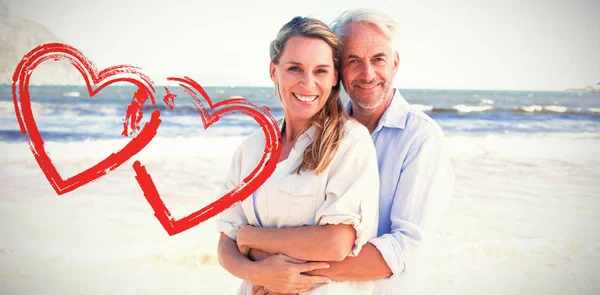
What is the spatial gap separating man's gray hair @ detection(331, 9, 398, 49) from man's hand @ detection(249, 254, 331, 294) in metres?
1.06

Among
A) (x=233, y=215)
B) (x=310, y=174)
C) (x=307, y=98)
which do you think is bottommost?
(x=233, y=215)

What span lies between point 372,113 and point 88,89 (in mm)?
2111

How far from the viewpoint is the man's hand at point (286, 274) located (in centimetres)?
177

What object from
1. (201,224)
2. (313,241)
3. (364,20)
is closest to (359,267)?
(313,241)

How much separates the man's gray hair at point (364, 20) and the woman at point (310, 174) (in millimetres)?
304

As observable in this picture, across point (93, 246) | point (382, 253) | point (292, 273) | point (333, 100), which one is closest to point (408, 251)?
point (382, 253)

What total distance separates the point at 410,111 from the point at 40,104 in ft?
60.0

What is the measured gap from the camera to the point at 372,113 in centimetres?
242

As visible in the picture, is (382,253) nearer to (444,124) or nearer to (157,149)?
(157,149)

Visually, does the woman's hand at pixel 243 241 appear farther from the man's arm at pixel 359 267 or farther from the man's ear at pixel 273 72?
the man's ear at pixel 273 72

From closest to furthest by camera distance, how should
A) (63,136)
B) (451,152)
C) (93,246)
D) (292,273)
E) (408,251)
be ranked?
(292,273)
(408,251)
(93,246)
(451,152)
(63,136)

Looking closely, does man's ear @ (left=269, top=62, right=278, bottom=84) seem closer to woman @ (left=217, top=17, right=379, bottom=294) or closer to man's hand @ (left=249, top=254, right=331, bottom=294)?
woman @ (left=217, top=17, right=379, bottom=294)

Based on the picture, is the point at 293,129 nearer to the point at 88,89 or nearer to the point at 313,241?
the point at 313,241

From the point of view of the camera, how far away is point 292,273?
177cm
